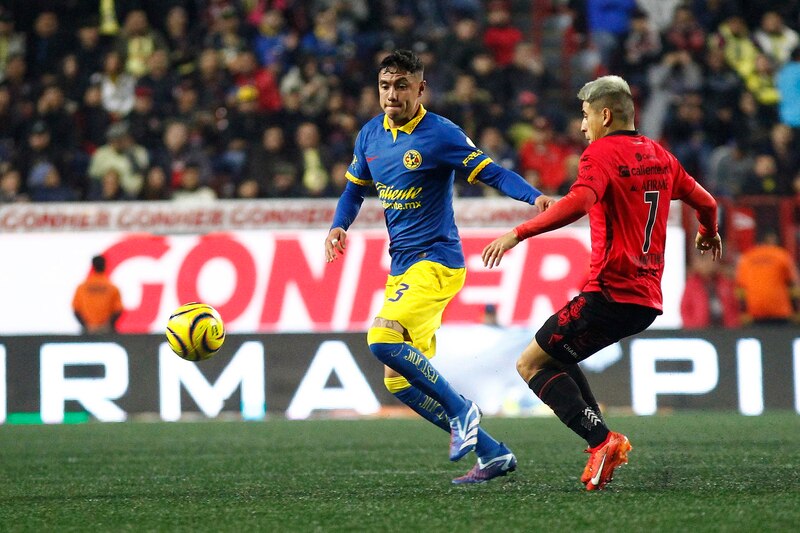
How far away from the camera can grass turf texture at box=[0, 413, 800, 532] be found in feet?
17.4

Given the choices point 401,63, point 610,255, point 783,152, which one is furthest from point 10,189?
point 610,255

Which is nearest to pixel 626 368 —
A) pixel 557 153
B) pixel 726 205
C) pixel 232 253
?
pixel 726 205

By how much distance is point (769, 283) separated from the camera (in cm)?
1379

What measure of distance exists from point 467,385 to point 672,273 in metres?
2.51

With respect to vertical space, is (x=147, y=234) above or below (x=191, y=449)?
above

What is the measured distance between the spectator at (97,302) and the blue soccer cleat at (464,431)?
800cm

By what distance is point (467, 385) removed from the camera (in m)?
13.0

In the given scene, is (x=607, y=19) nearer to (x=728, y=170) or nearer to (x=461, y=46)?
(x=461, y=46)

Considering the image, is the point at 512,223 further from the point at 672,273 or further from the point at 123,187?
the point at 123,187

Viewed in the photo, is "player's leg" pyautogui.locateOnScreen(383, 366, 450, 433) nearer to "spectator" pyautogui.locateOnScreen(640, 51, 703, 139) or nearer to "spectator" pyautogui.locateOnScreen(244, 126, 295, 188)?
"spectator" pyautogui.locateOnScreen(244, 126, 295, 188)

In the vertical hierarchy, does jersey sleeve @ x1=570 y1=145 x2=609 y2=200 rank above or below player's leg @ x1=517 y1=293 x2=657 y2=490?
above

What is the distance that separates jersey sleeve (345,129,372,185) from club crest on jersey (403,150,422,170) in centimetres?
36

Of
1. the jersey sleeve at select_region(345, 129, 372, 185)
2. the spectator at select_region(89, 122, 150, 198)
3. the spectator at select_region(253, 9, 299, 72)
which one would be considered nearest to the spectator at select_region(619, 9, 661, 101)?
the spectator at select_region(253, 9, 299, 72)

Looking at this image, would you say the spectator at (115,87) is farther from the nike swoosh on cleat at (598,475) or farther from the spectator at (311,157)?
the nike swoosh on cleat at (598,475)
